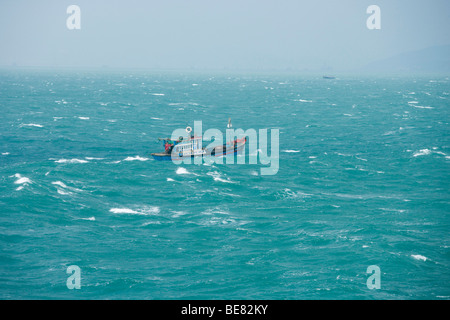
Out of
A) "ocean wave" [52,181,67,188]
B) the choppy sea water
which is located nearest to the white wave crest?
the choppy sea water

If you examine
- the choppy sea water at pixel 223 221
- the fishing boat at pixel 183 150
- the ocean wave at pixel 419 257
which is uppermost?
the fishing boat at pixel 183 150

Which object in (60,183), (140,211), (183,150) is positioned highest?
(183,150)

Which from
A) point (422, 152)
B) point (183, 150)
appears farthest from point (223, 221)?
point (422, 152)

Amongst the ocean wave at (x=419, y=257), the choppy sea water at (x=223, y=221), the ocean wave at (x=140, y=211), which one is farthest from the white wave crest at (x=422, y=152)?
the ocean wave at (x=140, y=211)

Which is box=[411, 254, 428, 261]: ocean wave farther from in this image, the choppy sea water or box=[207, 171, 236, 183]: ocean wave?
box=[207, 171, 236, 183]: ocean wave

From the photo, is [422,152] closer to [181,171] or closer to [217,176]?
[217,176]

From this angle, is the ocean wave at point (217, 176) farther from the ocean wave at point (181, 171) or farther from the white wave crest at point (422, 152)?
the white wave crest at point (422, 152)

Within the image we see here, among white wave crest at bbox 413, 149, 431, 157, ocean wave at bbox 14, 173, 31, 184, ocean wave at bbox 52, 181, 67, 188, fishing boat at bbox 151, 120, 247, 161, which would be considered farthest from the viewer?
white wave crest at bbox 413, 149, 431, 157

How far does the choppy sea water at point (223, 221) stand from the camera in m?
46.7

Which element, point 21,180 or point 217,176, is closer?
point 21,180

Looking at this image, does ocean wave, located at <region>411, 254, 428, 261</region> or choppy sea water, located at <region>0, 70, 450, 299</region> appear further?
ocean wave, located at <region>411, 254, 428, 261</region>

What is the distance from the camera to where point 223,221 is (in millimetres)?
61469

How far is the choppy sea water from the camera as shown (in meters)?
46.7
